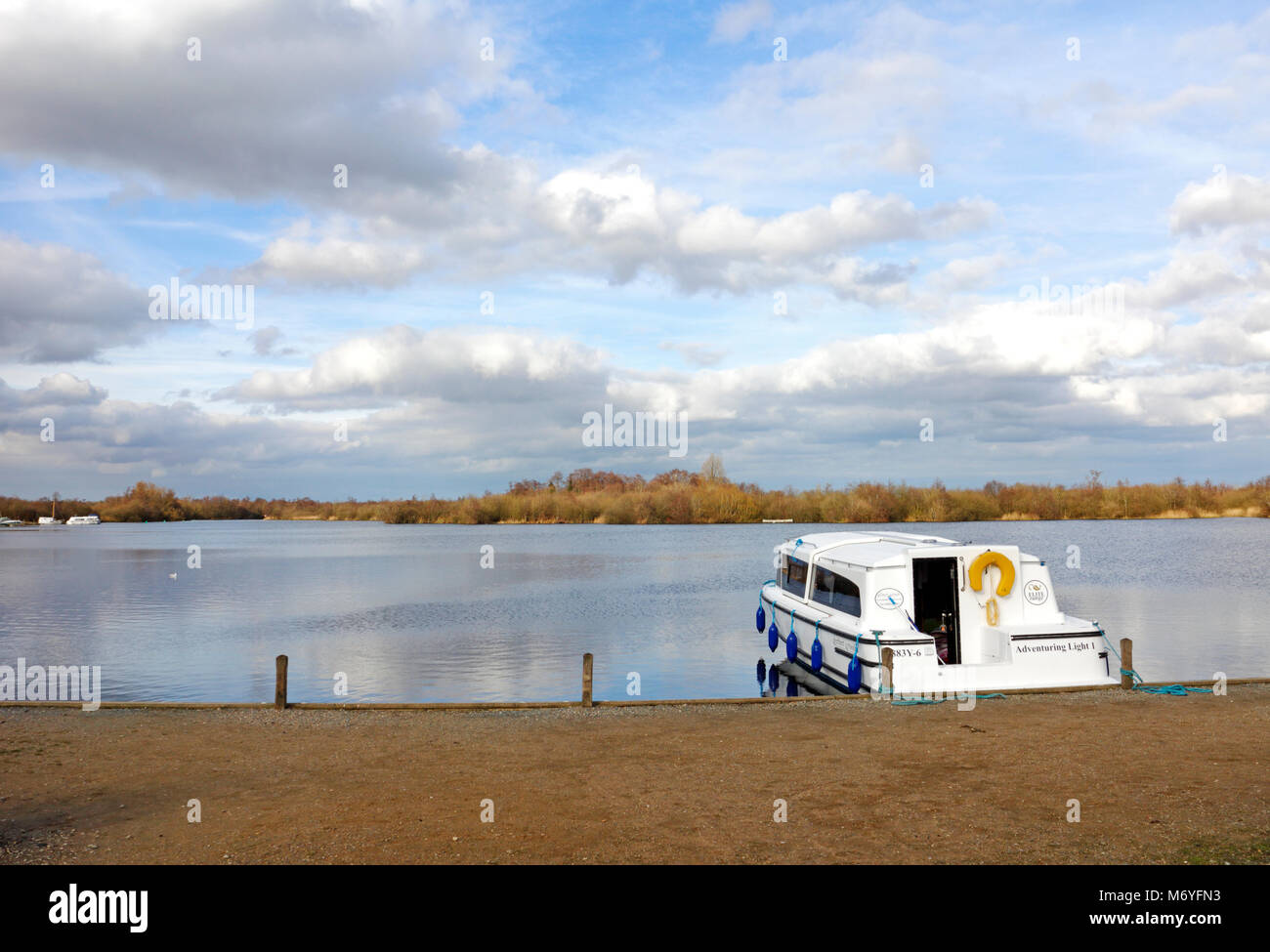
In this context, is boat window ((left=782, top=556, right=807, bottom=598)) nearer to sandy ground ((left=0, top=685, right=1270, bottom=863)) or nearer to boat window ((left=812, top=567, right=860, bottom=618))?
boat window ((left=812, top=567, right=860, bottom=618))

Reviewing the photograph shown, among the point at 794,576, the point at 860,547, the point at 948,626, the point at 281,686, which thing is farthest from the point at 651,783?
the point at 794,576

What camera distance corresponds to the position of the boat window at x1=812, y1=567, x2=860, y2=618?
18.6 metres

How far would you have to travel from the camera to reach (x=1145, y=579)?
44.5 m

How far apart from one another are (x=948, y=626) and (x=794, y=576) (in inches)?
245

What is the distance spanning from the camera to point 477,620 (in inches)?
1319

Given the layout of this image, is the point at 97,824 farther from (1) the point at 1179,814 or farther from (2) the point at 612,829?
(1) the point at 1179,814

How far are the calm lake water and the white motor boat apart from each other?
3493 mm

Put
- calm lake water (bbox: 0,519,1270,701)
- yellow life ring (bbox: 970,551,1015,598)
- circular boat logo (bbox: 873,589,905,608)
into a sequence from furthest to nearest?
calm lake water (bbox: 0,519,1270,701) → circular boat logo (bbox: 873,589,905,608) → yellow life ring (bbox: 970,551,1015,598)

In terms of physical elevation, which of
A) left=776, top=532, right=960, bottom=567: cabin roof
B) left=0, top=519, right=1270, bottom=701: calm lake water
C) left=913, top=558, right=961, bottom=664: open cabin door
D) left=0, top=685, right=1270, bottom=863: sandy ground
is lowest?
left=0, top=519, right=1270, bottom=701: calm lake water

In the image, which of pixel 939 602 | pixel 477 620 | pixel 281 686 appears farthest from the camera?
pixel 477 620

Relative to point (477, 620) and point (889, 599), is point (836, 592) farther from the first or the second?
point (477, 620)

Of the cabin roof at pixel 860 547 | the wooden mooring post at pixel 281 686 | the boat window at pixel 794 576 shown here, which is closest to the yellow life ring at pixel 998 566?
the cabin roof at pixel 860 547

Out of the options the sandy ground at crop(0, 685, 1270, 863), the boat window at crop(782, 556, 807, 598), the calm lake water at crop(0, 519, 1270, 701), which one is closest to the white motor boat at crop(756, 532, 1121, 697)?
the sandy ground at crop(0, 685, 1270, 863)
